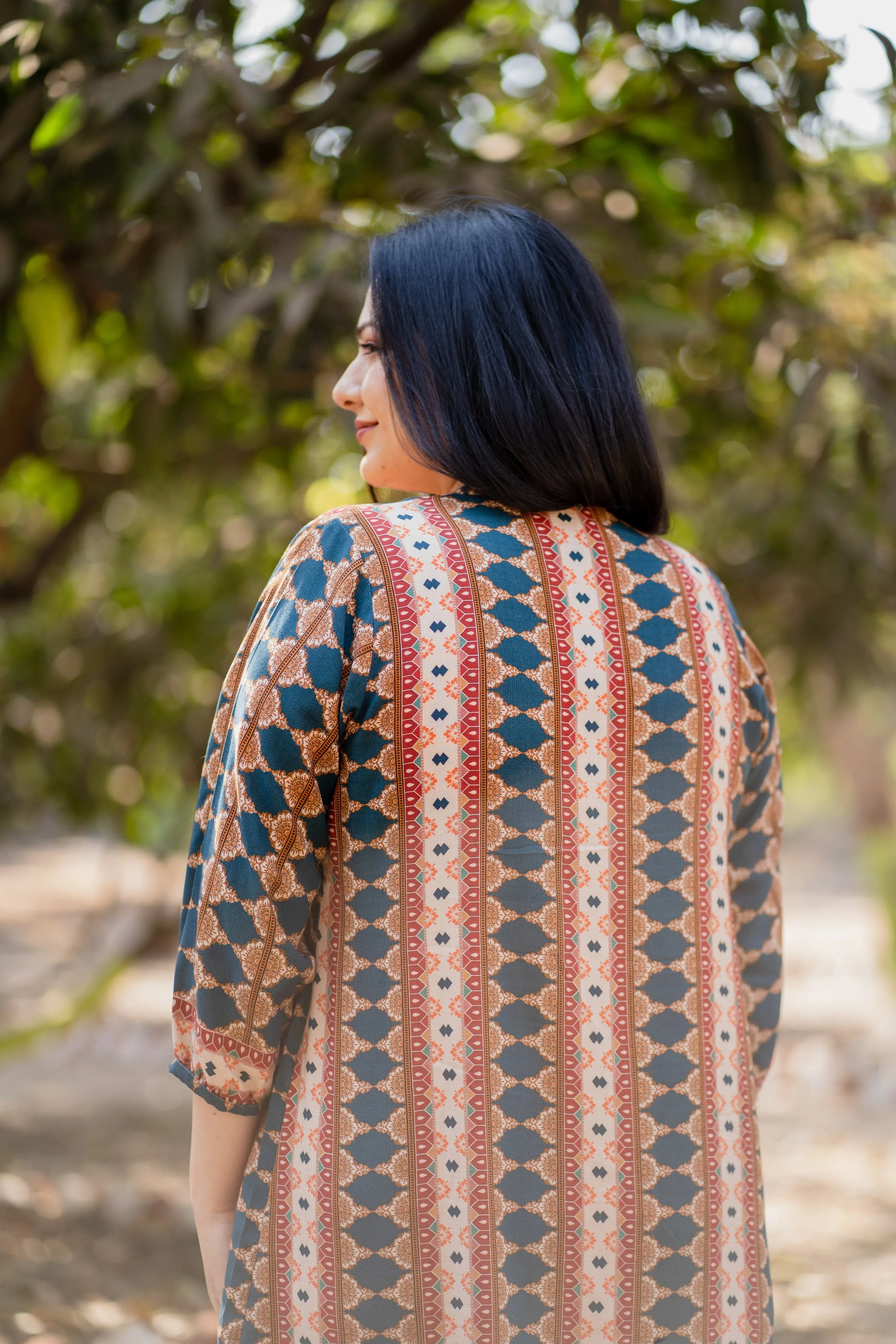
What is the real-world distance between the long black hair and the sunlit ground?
80.9 inches

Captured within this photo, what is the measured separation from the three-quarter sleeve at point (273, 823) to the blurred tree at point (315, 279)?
1016 millimetres

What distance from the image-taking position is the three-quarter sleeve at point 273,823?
941mm

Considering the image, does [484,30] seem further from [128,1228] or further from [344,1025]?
[128,1228]

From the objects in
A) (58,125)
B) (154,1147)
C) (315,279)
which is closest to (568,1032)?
(315,279)

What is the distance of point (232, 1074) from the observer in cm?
97

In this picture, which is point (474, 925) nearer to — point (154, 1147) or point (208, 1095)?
point (208, 1095)

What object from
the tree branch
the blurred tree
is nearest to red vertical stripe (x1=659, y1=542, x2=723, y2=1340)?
the blurred tree

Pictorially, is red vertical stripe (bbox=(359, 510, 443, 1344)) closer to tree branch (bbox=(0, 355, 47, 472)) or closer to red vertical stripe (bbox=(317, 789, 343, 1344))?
red vertical stripe (bbox=(317, 789, 343, 1344))

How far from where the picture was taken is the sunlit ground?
281 centimetres

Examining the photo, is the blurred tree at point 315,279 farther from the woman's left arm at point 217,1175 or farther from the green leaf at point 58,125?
the woman's left arm at point 217,1175

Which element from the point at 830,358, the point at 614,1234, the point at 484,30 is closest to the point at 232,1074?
the point at 614,1234

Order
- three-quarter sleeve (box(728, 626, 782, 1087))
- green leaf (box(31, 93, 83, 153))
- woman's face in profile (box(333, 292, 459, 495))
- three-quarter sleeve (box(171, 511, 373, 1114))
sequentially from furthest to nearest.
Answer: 1. green leaf (box(31, 93, 83, 153))
2. three-quarter sleeve (box(728, 626, 782, 1087))
3. woman's face in profile (box(333, 292, 459, 495))
4. three-quarter sleeve (box(171, 511, 373, 1114))

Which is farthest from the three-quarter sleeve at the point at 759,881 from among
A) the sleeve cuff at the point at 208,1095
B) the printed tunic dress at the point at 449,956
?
the sleeve cuff at the point at 208,1095

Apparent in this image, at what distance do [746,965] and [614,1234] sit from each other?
34cm
